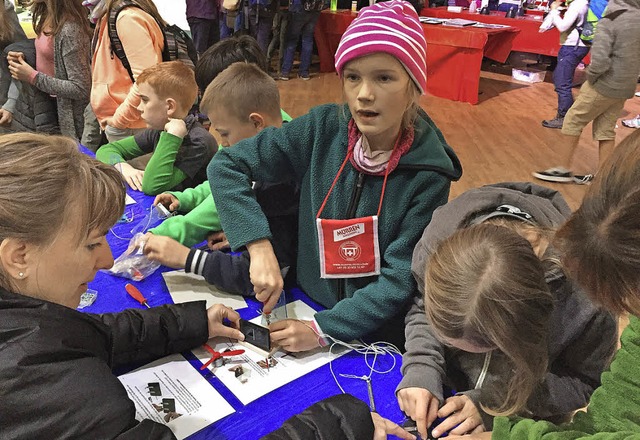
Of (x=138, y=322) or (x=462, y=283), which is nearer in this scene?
(x=462, y=283)

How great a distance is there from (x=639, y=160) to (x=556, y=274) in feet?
1.44

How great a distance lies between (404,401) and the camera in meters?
1.08

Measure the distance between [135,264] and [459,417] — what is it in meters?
0.99

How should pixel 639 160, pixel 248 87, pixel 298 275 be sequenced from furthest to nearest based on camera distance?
1. pixel 248 87
2. pixel 298 275
3. pixel 639 160

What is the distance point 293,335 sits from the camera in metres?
1.20

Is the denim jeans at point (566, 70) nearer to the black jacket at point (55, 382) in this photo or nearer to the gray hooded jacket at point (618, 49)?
the gray hooded jacket at point (618, 49)

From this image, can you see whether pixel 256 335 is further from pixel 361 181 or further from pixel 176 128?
pixel 176 128

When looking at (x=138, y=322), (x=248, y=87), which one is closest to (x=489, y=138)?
(x=248, y=87)

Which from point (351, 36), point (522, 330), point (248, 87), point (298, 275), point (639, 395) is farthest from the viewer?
point (248, 87)

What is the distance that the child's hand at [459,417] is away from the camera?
3.43ft

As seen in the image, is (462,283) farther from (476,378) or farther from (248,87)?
(248,87)

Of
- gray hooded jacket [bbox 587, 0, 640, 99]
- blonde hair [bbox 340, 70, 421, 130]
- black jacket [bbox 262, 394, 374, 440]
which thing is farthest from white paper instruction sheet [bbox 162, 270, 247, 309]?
gray hooded jacket [bbox 587, 0, 640, 99]

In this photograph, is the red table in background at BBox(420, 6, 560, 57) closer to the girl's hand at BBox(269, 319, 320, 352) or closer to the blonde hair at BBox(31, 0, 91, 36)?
the blonde hair at BBox(31, 0, 91, 36)

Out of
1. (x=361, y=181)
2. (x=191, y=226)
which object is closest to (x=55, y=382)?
(x=361, y=181)
